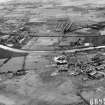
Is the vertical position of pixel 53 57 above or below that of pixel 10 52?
below

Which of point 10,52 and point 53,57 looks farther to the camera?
point 10,52

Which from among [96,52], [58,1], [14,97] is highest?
[58,1]

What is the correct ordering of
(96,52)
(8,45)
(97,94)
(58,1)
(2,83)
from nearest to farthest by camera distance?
(97,94)
(2,83)
(96,52)
(8,45)
(58,1)

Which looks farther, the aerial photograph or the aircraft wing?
the aircraft wing

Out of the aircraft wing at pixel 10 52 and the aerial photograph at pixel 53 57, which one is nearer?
the aerial photograph at pixel 53 57

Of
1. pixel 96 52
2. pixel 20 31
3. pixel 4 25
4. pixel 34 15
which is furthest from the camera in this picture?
pixel 34 15

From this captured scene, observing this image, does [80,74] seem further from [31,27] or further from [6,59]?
[31,27]

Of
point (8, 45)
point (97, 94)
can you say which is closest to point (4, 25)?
point (8, 45)

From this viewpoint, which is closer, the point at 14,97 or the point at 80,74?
the point at 14,97
